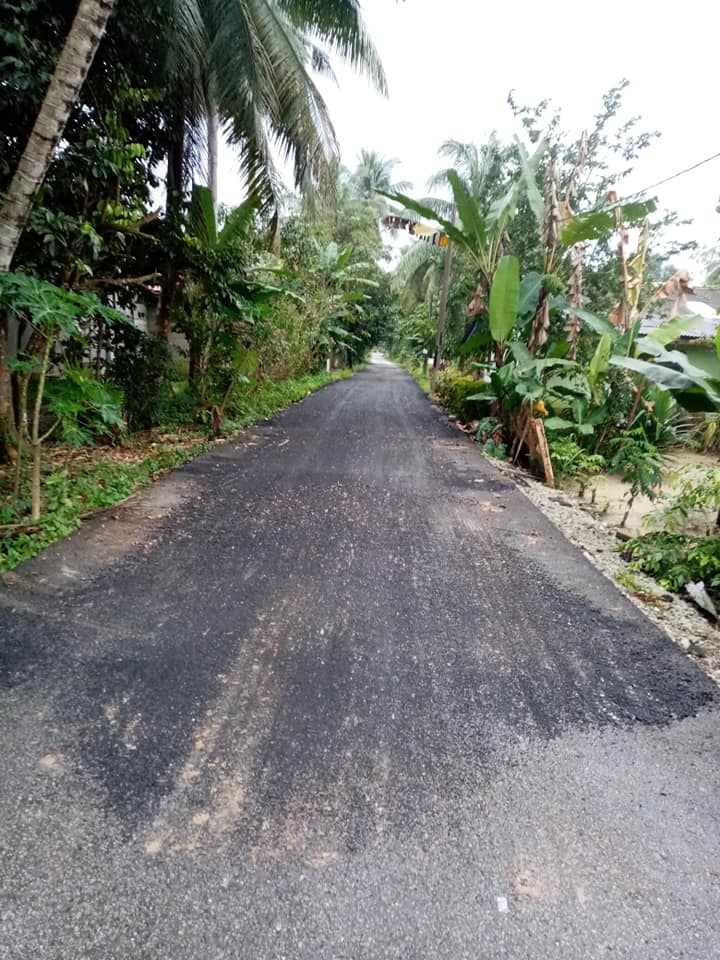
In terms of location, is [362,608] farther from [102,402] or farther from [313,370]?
[313,370]

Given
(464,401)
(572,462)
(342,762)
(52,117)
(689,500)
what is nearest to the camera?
(342,762)

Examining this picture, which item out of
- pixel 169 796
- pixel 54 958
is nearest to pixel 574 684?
pixel 169 796

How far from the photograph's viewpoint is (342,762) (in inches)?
74.7

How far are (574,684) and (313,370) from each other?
1822 centimetres

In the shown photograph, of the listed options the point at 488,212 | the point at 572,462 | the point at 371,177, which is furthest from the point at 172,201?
the point at 371,177

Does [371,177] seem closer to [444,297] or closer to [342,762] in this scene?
[444,297]

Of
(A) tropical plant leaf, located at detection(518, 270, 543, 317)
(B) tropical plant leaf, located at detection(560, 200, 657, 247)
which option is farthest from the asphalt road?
(A) tropical plant leaf, located at detection(518, 270, 543, 317)

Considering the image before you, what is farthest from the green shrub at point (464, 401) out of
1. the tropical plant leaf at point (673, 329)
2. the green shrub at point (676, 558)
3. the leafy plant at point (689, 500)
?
the green shrub at point (676, 558)

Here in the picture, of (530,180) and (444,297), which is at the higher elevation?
(530,180)

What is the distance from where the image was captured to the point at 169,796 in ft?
5.64

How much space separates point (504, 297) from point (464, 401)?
3480 millimetres

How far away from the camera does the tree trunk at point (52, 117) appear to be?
3445mm

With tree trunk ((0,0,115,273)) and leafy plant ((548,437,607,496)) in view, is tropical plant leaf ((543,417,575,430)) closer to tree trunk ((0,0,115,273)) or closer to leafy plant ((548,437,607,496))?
leafy plant ((548,437,607,496))

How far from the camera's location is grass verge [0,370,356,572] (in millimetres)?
3496
